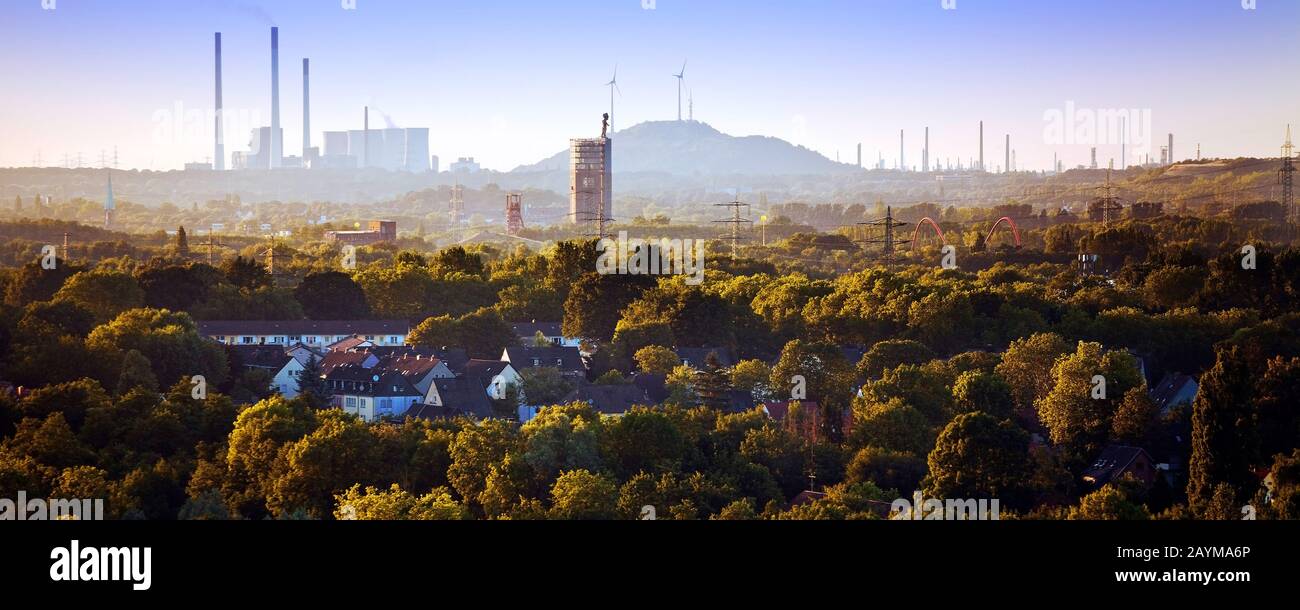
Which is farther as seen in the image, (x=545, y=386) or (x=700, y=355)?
(x=700, y=355)

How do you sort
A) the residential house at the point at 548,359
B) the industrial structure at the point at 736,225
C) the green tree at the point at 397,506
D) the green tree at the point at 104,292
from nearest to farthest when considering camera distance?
the green tree at the point at 397,506, the residential house at the point at 548,359, the green tree at the point at 104,292, the industrial structure at the point at 736,225

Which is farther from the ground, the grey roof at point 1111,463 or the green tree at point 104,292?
the green tree at point 104,292

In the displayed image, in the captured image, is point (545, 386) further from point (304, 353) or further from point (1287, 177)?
point (1287, 177)

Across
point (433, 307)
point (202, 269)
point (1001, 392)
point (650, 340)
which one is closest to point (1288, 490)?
point (1001, 392)

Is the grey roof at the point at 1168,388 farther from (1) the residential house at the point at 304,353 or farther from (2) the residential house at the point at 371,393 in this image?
(1) the residential house at the point at 304,353

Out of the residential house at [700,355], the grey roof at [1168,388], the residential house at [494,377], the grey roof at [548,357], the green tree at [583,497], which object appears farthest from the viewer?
the residential house at [700,355]

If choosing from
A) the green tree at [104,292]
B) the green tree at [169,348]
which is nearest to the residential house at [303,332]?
the green tree at [104,292]

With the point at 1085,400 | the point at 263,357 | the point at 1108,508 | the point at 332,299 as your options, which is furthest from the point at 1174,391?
the point at 332,299
